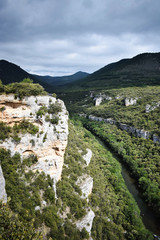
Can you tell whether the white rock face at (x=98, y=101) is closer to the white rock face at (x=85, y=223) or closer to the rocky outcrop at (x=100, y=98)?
the rocky outcrop at (x=100, y=98)

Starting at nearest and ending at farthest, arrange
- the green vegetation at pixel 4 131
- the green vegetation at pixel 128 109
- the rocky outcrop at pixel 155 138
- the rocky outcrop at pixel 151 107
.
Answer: the green vegetation at pixel 4 131 → the rocky outcrop at pixel 155 138 → the green vegetation at pixel 128 109 → the rocky outcrop at pixel 151 107

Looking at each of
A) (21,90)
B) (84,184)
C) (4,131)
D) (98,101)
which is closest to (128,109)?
(98,101)

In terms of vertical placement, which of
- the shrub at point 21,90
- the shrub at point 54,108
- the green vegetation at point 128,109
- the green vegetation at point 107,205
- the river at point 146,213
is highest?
the shrub at point 21,90

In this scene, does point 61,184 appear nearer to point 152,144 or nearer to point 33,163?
point 33,163

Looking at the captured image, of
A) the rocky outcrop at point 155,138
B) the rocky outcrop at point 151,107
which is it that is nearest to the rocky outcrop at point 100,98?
the rocky outcrop at point 151,107

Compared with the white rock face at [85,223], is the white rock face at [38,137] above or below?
above

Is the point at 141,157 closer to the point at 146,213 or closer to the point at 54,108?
the point at 146,213

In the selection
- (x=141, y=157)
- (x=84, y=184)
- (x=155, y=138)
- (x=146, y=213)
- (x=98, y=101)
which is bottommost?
(x=146, y=213)

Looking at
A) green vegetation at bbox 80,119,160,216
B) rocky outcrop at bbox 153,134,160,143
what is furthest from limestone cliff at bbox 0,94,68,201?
rocky outcrop at bbox 153,134,160,143
